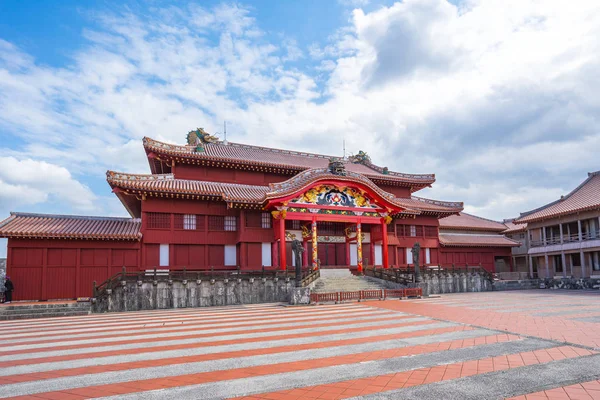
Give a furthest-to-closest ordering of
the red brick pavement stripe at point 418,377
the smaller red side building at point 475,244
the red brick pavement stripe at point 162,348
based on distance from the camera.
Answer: the smaller red side building at point 475,244 < the red brick pavement stripe at point 162,348 < the red brick pavement stripe at point 418,377

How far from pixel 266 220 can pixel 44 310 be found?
13.9 metres

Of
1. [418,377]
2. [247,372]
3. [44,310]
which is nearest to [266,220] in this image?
[44,310]

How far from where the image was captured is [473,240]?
38469mm

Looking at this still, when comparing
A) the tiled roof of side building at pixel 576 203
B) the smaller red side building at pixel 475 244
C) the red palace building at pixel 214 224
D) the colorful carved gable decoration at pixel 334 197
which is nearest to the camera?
the red palace building at pixel 214 224

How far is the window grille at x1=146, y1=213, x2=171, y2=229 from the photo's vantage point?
2539 centimetres

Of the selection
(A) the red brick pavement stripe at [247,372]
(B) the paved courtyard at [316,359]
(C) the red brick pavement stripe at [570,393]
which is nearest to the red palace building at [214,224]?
(B) the paved courtyard at [316,359]

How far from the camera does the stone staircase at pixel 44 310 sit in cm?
1831

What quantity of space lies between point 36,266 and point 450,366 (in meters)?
23.2

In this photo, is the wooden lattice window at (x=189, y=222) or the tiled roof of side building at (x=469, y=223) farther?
the tiled roof of side building at (x=469, y=223)

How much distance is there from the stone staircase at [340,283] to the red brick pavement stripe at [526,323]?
728cm

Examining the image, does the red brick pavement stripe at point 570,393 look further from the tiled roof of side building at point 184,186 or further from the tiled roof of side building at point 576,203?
the tiled roof of side building at point 576,203

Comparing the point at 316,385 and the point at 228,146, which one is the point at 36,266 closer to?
the point at 228,146

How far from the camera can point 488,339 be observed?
9742 millimetres

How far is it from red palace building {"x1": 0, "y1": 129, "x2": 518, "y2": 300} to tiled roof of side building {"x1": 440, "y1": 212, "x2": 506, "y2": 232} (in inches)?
209
